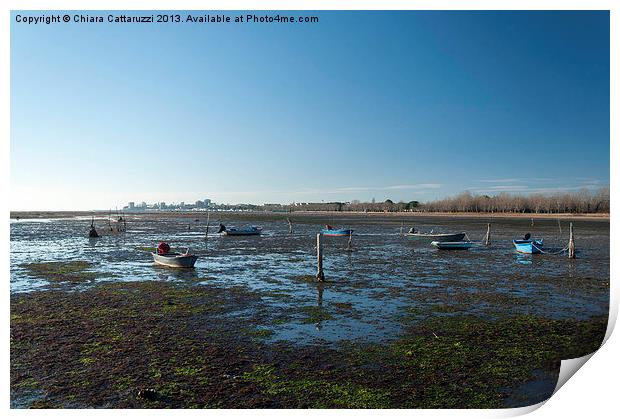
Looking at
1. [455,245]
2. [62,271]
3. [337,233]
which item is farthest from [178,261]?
[337,233]

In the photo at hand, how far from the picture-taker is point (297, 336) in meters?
11.3

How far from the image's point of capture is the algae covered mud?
7.90 meters

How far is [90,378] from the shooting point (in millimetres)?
8391

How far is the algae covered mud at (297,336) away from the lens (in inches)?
311

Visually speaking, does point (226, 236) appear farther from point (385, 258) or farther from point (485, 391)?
point (485, 391)

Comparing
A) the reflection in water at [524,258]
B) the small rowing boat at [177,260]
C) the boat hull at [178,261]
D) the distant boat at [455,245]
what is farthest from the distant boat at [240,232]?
the reflection in water at [524,258]

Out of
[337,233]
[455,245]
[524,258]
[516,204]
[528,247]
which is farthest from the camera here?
[516,204]

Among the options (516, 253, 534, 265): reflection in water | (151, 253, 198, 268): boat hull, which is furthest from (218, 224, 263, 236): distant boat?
(516, 253, 534, 265): reflection in water

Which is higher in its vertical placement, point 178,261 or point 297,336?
point 178,261

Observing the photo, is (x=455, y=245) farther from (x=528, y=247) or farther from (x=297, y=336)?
(x=297, y=336)

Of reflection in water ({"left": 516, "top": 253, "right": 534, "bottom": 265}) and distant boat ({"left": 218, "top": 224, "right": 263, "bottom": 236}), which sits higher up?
distant boat ({"left": 218, "top": 224, "right": 263, "bottom": 236})

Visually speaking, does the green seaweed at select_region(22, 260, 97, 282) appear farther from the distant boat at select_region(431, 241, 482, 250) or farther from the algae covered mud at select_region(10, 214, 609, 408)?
the distant boat at select_region(431, 241, 482, 250)

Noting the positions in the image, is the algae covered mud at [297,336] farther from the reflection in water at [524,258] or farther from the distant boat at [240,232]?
the distant boat at [240,232]
